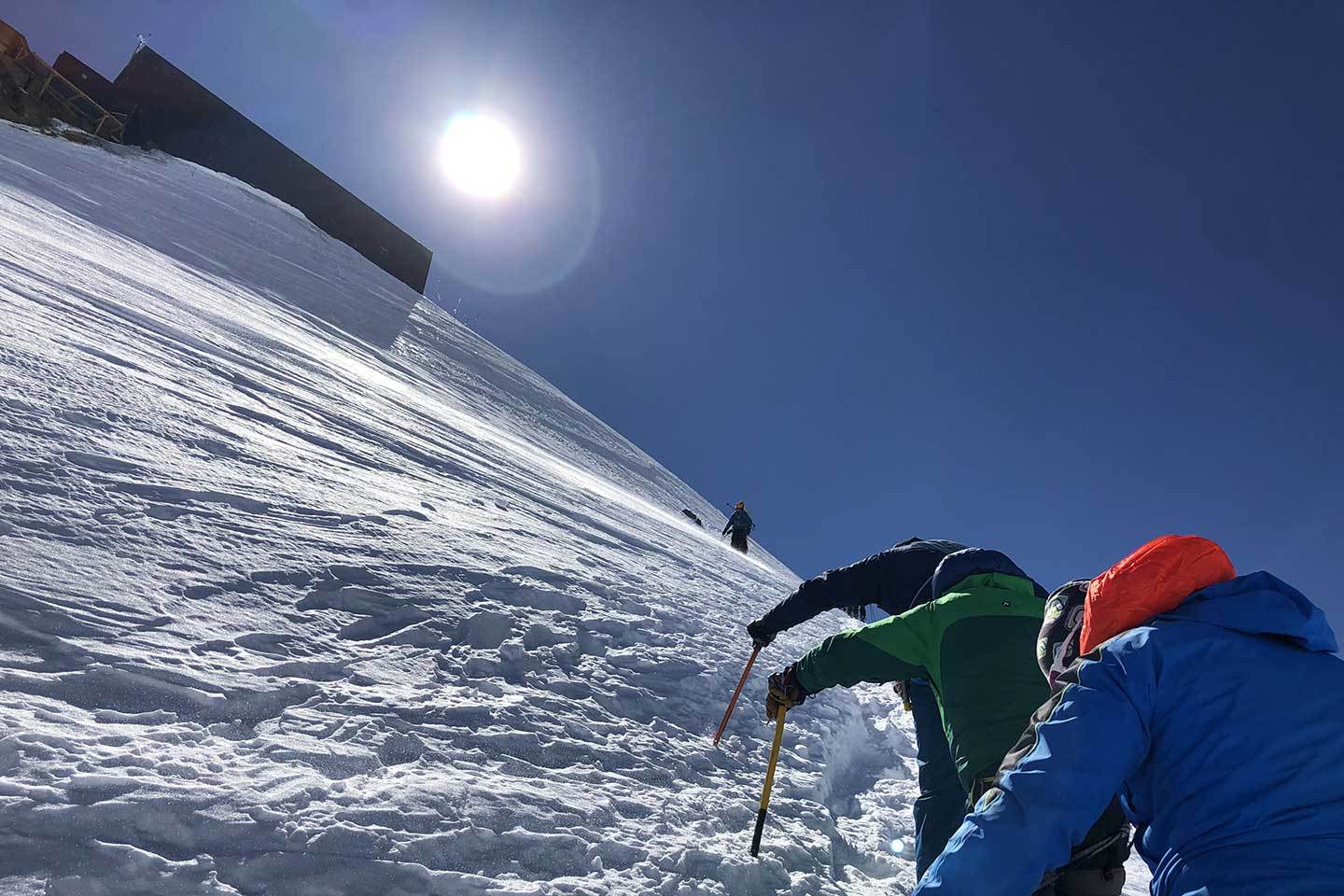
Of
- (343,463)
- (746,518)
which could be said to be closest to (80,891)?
(343,463)

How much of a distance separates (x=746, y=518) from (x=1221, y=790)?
43.4 ft

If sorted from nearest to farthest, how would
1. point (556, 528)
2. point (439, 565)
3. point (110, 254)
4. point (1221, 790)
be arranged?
point (1221, 790) → point (439, 565) → point (556, 528) → point (110, 254)

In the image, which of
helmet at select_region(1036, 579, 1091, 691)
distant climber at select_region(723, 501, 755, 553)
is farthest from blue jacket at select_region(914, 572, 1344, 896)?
distant climber at select_region(723, 501, 755, 553)

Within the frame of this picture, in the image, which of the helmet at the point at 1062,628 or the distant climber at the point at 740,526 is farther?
the distant climber at the point at 740,526

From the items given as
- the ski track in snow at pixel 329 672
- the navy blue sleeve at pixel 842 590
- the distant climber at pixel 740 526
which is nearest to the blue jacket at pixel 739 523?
the distant climber at pixel 740 526

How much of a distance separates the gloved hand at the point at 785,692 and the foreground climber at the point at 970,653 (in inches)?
9.8

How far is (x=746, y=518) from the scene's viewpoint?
14406 mm

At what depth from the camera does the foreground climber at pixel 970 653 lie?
2.03m

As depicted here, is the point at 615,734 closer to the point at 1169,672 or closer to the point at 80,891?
the point at 80,891

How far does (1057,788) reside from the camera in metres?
1.28

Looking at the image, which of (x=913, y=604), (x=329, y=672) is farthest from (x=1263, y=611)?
(x=329, y=672)

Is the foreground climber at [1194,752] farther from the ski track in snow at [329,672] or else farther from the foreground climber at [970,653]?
the ski track in snow at [329,672]

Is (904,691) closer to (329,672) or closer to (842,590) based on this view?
(842,590)

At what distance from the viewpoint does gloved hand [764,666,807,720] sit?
2.98m
